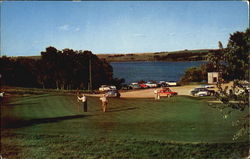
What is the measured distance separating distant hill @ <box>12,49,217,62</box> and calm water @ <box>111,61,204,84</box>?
0.38 feet

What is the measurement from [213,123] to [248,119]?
3.70ft

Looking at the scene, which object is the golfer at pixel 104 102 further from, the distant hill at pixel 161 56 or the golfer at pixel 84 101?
the distant hill at pixel 161 56

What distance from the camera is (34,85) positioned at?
7.83 meters

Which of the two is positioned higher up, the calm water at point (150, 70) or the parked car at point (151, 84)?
the calm water at point (150, 70)

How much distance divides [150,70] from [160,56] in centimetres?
43

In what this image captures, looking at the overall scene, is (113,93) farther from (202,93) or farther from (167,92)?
(202,93)

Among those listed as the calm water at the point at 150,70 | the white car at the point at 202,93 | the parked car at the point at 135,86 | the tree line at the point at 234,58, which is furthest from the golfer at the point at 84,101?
the tree line at the point at 234,58

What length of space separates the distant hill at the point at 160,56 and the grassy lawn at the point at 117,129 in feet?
3.15

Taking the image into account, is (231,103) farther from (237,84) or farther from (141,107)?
(141,107)

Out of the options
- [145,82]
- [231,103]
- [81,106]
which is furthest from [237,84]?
[81,106]

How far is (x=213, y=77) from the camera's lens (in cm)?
643

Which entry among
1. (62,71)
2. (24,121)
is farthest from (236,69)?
(24,121)

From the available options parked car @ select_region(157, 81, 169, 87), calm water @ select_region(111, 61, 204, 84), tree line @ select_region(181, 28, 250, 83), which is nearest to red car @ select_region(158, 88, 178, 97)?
parked car @ select_region(157, 81, 169, 87)

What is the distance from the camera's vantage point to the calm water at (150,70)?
726 centimetres
